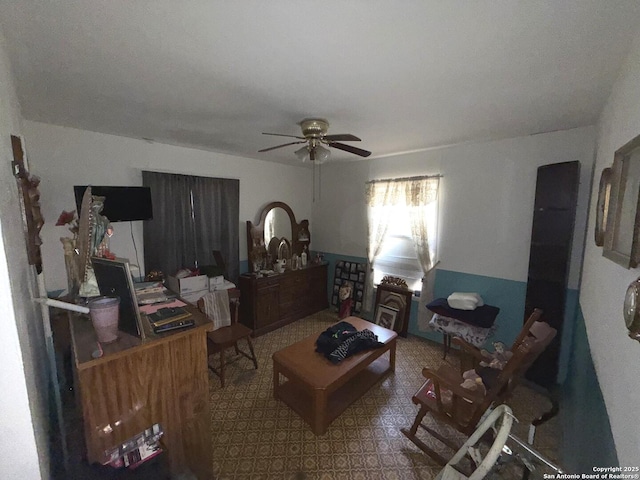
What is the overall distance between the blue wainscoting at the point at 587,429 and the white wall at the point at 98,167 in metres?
3.54

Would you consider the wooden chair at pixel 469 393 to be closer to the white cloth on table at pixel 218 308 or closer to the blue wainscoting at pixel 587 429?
the blue wainscoting at pixel 587 429

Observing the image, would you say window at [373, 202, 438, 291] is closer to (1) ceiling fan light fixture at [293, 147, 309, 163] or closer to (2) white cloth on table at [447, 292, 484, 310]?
(2) white cloth on table at [447, 292, 484, 310]

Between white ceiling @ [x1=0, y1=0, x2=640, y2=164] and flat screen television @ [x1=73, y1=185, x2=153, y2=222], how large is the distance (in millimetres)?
578

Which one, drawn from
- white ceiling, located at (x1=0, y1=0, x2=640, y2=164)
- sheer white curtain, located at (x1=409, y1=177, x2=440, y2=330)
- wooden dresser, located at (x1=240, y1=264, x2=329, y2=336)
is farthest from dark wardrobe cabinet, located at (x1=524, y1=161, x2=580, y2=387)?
wooden dresser, located at (x1=240, y1=264, x2=329, y2=336)

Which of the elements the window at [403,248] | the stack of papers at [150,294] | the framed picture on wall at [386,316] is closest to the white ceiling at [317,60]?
the stack of papers at [150,294]

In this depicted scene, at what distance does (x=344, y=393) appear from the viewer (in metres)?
2.32

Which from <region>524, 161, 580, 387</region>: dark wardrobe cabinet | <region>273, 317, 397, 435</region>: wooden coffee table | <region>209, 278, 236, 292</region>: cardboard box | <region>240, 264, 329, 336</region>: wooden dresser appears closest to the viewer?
<region>273, 317, 397, 435</region>: wooden coffee table

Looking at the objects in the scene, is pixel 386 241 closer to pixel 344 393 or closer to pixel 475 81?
pixel 344 393

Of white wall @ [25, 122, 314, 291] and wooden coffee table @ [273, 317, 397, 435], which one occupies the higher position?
white wall @ [25, 122, 314, 291]

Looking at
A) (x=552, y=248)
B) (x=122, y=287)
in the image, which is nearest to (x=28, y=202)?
(x=122, y=287)

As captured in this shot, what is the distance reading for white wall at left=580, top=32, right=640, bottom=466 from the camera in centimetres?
82

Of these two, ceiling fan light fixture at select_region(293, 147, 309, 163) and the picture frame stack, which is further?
the picture frame stack

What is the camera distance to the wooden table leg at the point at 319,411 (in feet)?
6.29

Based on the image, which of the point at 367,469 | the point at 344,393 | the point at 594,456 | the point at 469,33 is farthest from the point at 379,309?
the point at 469,33
